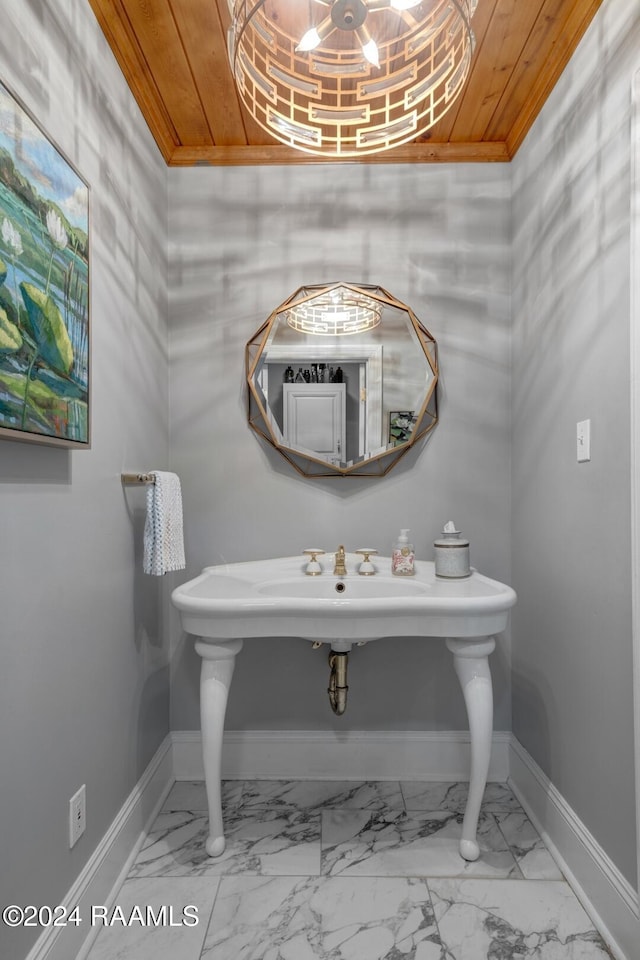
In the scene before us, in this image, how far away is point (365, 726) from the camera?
2.08m

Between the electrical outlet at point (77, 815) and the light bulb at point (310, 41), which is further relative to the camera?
the electrical outlet at point (77, 815)

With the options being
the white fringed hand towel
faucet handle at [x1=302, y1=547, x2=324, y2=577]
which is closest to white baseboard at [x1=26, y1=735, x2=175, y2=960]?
the white fringed hand towel

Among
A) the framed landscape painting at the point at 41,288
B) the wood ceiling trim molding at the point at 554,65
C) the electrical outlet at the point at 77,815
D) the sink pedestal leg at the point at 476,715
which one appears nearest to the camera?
the framed landscape painting at the point at 41,288

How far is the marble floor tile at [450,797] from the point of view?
6.15 ft

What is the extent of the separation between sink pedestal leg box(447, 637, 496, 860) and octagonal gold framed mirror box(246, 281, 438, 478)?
2.52 ft

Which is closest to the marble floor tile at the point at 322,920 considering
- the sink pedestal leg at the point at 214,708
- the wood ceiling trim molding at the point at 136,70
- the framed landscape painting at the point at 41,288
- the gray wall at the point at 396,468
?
the sink pedestal leg at the point at 214,708

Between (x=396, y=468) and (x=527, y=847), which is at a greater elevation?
(x=396, y=468)

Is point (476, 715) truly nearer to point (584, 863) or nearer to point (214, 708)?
point (584, 863)

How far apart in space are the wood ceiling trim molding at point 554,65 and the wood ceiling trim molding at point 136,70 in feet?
3.87

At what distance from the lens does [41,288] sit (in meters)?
1.10

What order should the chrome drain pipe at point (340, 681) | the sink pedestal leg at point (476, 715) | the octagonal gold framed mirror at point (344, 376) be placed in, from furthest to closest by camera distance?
the octagonal gold framed mirror at point (344, 376)
the chrome drain pipe at point (340, 681)
the sink pedestal leg at point (476, 715)

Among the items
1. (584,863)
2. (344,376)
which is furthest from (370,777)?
(344,376)

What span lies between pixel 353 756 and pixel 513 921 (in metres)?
0.77

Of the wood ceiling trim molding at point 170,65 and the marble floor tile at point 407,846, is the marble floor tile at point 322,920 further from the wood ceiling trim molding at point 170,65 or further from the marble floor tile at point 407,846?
the wood ceiling trim molding at point 170,65
